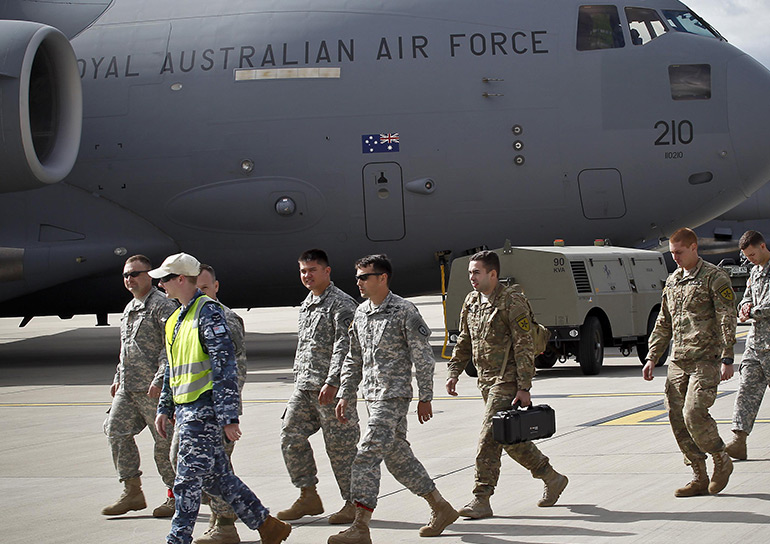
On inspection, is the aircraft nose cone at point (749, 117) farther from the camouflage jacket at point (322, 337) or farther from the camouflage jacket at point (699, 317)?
the camouflage jacket at point (322, 337)

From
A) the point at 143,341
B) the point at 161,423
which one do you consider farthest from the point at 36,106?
the point at 161,423

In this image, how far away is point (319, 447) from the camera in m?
10.0

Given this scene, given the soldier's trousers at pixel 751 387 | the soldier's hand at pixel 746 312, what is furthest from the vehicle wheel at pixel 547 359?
the soldier's trousers at pixel 751 387

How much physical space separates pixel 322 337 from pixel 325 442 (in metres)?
0.75

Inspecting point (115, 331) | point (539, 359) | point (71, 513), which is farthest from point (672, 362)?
point (115, 331)

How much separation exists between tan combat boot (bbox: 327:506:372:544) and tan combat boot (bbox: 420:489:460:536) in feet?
1.39

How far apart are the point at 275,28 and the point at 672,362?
12.1 metres

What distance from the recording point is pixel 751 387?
28.1 feet

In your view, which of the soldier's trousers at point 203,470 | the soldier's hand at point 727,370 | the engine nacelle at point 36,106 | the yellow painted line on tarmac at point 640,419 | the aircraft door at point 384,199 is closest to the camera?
the soldier's trousers at point 203,470

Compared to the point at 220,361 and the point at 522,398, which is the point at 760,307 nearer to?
the point at 522,398

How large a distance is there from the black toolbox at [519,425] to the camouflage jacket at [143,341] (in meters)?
2.55

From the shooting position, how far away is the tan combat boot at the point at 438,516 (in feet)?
21.5

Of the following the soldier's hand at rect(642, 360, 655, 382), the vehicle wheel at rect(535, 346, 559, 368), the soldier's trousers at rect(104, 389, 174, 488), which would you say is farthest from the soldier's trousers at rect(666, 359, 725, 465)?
the vehicle wheel at rect(535, 346, 559, 368)

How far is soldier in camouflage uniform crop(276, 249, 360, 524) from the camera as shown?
723 centimetres
